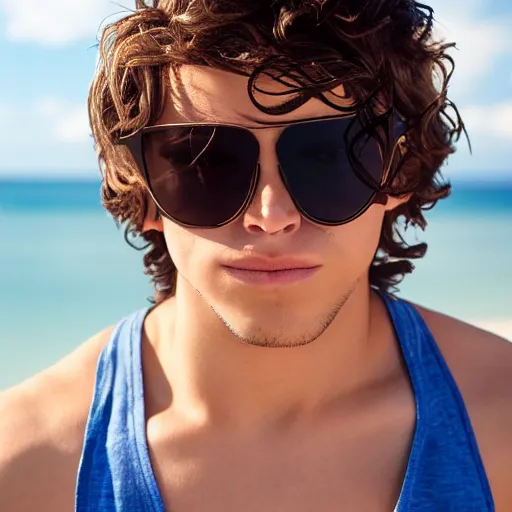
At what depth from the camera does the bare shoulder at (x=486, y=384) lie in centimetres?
178

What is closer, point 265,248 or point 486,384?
point 265,248

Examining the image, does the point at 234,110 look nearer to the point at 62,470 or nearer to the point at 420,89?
the point at 420,89

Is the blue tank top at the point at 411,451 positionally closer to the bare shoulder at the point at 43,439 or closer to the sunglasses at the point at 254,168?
the bare shoulder at the point at 43,439

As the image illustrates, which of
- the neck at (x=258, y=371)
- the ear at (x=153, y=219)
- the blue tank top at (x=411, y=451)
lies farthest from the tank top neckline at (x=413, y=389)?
the ear at (x=153, y=219)

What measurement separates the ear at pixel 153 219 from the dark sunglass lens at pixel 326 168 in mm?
570

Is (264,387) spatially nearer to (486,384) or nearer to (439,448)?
(439,448)

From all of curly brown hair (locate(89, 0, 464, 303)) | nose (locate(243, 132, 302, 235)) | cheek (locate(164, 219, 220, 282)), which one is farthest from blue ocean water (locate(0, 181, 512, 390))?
nose (locate(243, 132, 302, 235))

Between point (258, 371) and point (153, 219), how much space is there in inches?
23.4

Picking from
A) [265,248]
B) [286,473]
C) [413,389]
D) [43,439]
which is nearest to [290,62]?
[265,248]

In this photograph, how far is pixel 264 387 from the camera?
1944mm

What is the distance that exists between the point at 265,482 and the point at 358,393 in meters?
0.39

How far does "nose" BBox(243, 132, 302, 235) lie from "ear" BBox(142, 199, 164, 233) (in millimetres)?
503

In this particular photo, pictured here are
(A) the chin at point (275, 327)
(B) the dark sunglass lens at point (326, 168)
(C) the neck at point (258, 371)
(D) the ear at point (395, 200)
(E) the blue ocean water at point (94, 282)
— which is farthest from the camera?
(E) the blue ocean water at point (94, 282)

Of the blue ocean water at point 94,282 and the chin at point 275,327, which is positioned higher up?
the blue ocean water at point 94,282
